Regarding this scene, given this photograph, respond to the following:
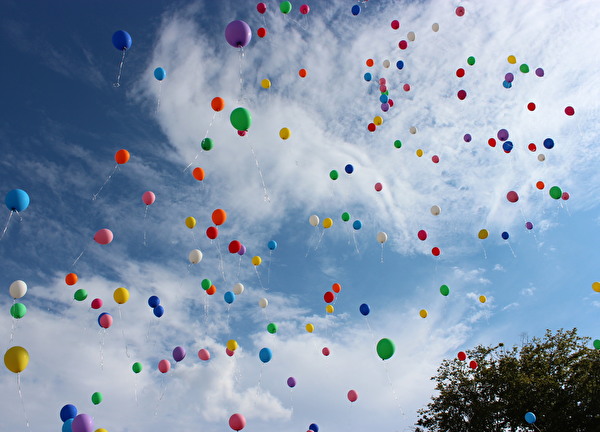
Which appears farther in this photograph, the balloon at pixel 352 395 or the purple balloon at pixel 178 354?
the balloon at pixel 352 395

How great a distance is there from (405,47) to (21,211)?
8833mm

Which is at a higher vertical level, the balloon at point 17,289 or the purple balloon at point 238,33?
the purple balloon at point 238,33

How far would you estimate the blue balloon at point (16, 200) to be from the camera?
710 cm

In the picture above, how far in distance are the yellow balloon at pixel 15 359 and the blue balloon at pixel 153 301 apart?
3.14m

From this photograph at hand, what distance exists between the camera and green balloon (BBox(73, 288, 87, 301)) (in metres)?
8.95

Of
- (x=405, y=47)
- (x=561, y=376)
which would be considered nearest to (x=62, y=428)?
(x=405, y=47)

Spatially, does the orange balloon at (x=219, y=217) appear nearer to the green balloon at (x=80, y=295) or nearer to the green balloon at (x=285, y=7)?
the green balloon at (x=80, y=295)

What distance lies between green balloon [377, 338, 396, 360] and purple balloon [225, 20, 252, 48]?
583cm

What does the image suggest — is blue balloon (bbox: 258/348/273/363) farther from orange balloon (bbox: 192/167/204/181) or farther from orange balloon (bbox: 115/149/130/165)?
orange balloon (bbox: 115/149/130/165)

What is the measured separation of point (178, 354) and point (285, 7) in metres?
7.90

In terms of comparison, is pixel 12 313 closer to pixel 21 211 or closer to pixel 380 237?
pixel 21 211

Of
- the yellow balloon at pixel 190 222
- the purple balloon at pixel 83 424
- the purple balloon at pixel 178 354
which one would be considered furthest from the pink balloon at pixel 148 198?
the purple balloon at pixel 83 424

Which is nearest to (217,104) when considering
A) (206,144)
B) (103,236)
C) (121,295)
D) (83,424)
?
(206,144)

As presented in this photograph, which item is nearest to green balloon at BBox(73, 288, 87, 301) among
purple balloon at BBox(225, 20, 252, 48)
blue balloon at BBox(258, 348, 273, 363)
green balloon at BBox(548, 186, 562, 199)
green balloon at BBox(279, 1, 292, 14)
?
blue balloon at BBox(258, 348, 273, 363)
